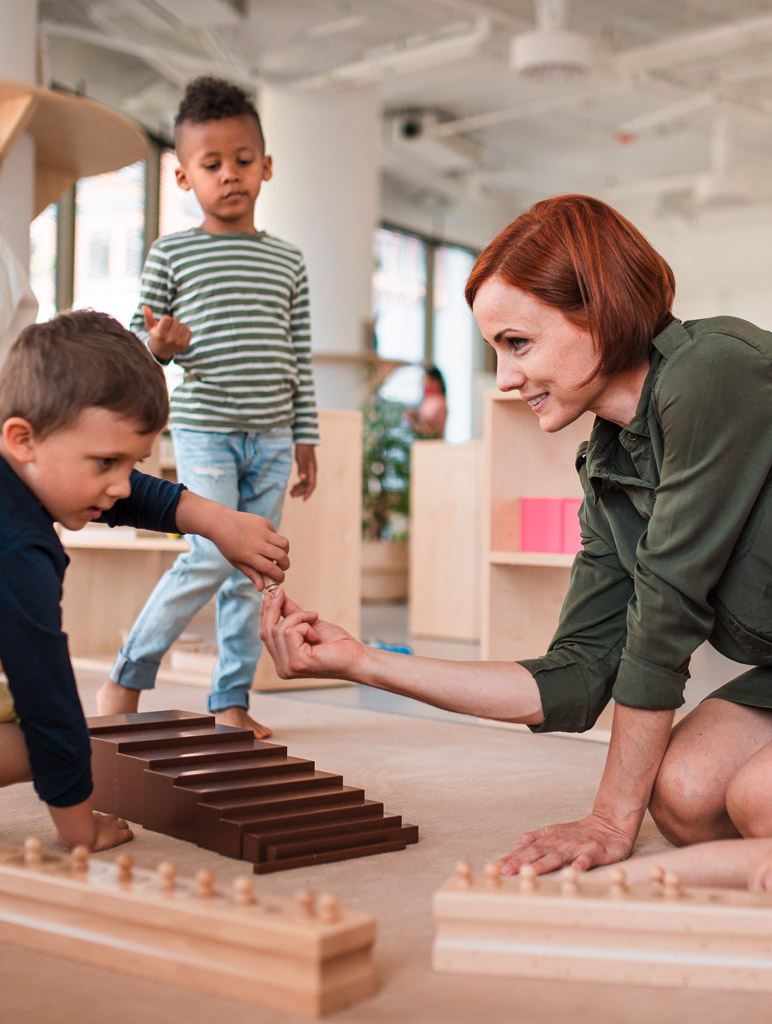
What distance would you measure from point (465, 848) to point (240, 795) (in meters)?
0.30

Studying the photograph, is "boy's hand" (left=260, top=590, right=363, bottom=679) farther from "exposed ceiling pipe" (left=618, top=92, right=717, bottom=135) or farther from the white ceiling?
"exposed ceiling pipe" (left=618, top=92, right=717, bottom=135)

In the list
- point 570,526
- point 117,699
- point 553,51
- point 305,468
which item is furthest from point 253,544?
point 553,51

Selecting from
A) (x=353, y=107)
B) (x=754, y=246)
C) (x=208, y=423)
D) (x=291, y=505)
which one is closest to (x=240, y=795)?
(x=208, y=423)

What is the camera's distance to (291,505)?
118 inches

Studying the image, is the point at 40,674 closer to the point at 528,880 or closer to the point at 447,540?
the point at 528,880

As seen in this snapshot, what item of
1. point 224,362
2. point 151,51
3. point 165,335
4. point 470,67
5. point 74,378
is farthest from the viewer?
point 470,67

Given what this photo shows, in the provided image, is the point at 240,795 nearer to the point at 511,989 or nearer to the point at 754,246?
the point at 511,989

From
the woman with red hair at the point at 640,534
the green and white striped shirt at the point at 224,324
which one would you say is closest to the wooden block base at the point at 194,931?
the woman with red hair at the point at 640,534

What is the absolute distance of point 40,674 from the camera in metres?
1.19

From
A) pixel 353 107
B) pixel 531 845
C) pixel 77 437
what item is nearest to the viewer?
pixel 77 437

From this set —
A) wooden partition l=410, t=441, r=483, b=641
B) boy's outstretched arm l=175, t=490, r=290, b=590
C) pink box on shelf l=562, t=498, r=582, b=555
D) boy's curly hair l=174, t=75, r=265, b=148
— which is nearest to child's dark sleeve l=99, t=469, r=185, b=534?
boy's outstretched arm l=175, t=490, r=290, b=590

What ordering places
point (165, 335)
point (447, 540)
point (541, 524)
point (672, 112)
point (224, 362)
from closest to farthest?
point (165, 335), point (224, 362), point (541, 524), point (447, 540), point (672, 112)

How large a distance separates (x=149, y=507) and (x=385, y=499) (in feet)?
15.3

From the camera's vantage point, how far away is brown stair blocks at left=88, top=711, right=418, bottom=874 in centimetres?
130
